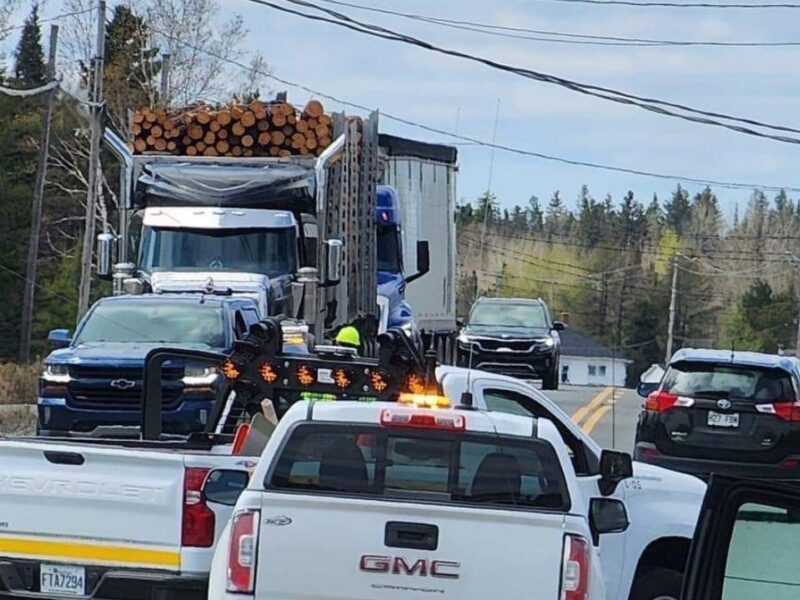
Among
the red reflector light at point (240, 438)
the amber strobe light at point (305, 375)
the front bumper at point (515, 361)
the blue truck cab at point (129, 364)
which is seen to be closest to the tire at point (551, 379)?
the front bumper at point (515, 361)

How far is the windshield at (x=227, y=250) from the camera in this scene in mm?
19312

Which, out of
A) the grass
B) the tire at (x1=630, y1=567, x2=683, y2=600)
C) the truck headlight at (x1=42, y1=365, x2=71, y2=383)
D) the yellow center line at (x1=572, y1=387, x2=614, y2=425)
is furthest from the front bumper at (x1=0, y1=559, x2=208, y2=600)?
the grass

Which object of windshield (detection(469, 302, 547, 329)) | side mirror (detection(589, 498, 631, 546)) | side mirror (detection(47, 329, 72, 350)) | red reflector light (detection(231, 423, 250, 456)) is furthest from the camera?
windshield (detection(469, 302, 547, 329))

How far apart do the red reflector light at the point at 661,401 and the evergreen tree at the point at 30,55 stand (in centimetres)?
5147

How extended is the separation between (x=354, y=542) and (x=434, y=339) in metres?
24.3

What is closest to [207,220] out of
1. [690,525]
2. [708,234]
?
[690,525]

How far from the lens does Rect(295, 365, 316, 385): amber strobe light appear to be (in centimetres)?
981

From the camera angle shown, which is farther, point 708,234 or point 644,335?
point 708,234

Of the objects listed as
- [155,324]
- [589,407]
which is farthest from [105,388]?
[589,407]

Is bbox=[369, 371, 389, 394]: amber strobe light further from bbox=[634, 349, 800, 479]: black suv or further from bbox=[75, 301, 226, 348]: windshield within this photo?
bbox=[634, 349, 800, 479]: black suv

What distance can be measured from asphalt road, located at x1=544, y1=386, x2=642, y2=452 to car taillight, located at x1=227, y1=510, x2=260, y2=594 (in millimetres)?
12425

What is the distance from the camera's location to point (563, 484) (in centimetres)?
675

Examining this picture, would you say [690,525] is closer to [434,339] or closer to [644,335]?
[434,339]

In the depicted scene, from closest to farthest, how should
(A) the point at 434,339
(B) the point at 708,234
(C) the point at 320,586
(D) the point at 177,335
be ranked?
(C) the point at 320,586 → (D) the point at 177,335 → (A) the point at 434,339 → (B) the point at 708,234
